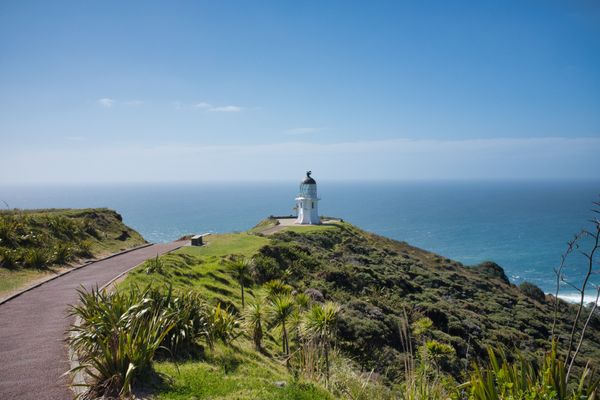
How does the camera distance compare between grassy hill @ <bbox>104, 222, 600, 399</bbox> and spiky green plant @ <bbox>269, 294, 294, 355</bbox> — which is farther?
spiky green plant @ <bbox>269, 294, 294, 355</bbox>

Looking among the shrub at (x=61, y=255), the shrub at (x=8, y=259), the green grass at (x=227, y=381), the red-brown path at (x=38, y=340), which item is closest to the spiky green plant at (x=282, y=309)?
the green grass at (x=227, y=381)

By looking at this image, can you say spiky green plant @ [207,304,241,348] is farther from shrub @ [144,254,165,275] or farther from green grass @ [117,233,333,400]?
shrub @ [144,254,165,275]

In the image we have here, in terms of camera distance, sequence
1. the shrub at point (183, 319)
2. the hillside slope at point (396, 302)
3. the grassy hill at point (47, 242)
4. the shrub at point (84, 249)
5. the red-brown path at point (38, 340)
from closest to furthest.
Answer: the red-brown path at point (38, 340), the shrub at point (183, 319), the hillside slope at point (396, 302), the grassy hill at point (47, 242), the shrub at point (84, 249)

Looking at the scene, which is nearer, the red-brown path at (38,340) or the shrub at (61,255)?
the red-brown path at (38,340)

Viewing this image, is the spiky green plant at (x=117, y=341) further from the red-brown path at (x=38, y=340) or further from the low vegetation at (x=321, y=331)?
the red-brown path at (x=38, y=340)

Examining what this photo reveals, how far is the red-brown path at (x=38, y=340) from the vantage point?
8836mm

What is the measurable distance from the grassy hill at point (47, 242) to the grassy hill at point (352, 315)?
16.6 feet

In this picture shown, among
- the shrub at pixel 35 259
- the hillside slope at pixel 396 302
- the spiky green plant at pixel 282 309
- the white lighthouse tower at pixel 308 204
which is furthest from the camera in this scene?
the white lighthouse tower at pixel 308 204

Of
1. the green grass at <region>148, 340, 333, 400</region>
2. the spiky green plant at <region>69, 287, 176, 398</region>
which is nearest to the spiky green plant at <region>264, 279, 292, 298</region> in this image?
the green grass at <region>148, 340, 333, 400</region>

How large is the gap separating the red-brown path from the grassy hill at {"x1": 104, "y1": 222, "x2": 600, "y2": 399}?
2.20 meters

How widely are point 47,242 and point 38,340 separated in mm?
14884

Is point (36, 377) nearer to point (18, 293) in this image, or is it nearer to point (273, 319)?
point (273, 319)

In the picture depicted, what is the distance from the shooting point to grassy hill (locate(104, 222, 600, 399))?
10.1m

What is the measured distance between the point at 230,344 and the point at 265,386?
3.63 m
